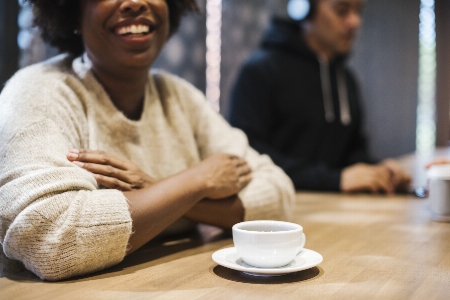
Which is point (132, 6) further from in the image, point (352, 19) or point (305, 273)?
point (352, 19)

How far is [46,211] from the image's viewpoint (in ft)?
2.79

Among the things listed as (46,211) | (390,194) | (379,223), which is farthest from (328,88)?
(46,211)

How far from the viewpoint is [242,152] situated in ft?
4.71

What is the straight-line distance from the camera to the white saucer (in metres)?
0.83

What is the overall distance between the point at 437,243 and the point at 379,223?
236 millimetres

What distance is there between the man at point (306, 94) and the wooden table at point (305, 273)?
911 mm

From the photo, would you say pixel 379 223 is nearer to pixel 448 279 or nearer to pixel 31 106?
pixel 448 279

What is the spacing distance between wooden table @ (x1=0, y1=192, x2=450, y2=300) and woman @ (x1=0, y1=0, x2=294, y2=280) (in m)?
0.05

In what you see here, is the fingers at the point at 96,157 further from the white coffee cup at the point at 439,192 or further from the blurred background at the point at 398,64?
the blurred background at the point at 398,64

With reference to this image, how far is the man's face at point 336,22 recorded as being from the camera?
2426 mm

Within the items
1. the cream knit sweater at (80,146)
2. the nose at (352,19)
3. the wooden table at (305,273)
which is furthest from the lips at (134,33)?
the nose at (352,19)

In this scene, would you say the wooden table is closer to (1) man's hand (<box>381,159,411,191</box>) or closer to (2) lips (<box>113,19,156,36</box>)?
(2) lips (<box>113,19,156,36</box>)

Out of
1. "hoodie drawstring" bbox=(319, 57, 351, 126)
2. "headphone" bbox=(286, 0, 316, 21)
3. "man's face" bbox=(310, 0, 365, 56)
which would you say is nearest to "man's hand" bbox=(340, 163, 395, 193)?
"hoodie drawstring" bbox=(319, 57, 351, 126)

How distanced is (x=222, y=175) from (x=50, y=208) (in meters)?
0.45
